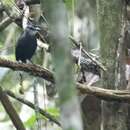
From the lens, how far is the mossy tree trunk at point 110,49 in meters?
1.66

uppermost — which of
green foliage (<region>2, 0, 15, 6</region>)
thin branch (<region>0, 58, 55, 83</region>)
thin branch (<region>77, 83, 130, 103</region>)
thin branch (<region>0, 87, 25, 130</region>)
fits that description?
green foliage (<region>2, 0, 15, 6</region>)

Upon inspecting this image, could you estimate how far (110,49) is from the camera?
171cm

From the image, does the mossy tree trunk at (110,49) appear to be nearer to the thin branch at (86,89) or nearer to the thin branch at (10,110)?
the thin branch at (86,89)

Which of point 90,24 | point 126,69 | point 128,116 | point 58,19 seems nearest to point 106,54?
point 126,69

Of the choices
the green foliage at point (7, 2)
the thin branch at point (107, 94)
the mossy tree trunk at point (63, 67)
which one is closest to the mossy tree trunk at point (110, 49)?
the thin branch at point (107, 94)

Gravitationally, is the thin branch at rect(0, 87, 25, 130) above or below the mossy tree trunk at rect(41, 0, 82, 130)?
below

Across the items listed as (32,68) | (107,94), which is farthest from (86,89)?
(32,68)

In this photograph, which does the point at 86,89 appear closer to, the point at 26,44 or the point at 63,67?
the point at 26,44

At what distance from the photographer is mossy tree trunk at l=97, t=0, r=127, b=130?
166 cm

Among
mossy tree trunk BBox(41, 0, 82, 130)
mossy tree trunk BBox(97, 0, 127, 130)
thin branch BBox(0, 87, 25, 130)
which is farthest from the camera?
thin branch BBox(0, 87, 25, 130)

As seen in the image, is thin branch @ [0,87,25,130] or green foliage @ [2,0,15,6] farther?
green foliage @ [2,0,15,6]

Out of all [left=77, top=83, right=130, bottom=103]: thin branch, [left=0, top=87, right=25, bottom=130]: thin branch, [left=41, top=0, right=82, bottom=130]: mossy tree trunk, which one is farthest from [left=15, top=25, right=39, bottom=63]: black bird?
[left=41, top=0, right=82, bottom=130]: mossy tree trunk

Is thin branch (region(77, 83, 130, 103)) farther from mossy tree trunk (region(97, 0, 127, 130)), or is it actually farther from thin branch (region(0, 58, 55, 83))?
mossy tree trunk (region(97, 0, 127, 130))

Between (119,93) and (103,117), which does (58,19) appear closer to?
(119,93)
